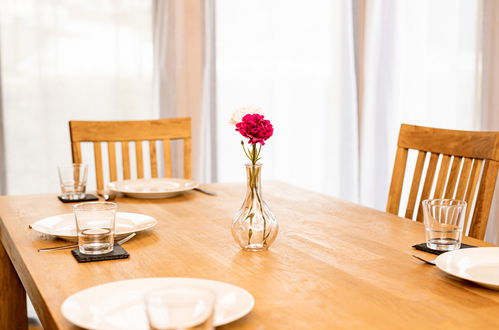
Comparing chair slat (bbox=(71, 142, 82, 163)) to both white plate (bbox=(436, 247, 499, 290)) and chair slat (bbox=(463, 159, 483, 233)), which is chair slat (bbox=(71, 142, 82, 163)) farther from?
white plate (bbox=(436, 247, 499, 290))

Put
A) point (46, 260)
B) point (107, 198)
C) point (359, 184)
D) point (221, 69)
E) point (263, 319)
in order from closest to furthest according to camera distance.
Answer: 1. point (263, 319)
2. point (46, 260)
3. point (107, 198)
4. point (221, 69)
5. point (359, 184)

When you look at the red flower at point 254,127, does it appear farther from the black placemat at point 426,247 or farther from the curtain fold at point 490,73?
the curtain fold at point 490,73

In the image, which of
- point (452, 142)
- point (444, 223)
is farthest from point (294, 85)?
point (444, 223)

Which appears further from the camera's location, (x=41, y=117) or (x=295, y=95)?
(x=295, y=95)

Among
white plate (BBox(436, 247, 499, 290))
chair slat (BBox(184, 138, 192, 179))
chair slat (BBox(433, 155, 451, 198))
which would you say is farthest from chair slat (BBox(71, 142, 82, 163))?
white plate (BBox(436, 247, 499, 290))

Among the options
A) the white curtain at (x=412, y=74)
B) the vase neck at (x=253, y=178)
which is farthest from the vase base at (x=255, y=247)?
the white curtain at (x=412, y=74)

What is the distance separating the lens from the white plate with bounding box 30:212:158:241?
143 centimetres

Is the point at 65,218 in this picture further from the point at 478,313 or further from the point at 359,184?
the point at 359,184

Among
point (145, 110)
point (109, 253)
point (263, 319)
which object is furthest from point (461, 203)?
point (145, 110)

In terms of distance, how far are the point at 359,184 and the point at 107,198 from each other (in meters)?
1.88

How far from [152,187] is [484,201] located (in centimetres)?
95

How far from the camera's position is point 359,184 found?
3.50 m

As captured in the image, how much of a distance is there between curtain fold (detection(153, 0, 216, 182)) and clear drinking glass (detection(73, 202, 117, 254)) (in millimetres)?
1875

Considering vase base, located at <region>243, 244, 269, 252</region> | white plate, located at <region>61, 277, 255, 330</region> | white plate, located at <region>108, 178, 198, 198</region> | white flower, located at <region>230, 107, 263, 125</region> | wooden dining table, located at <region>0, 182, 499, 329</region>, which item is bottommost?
wooden dining table, located at <region>0, 182, 499, 329</region>
